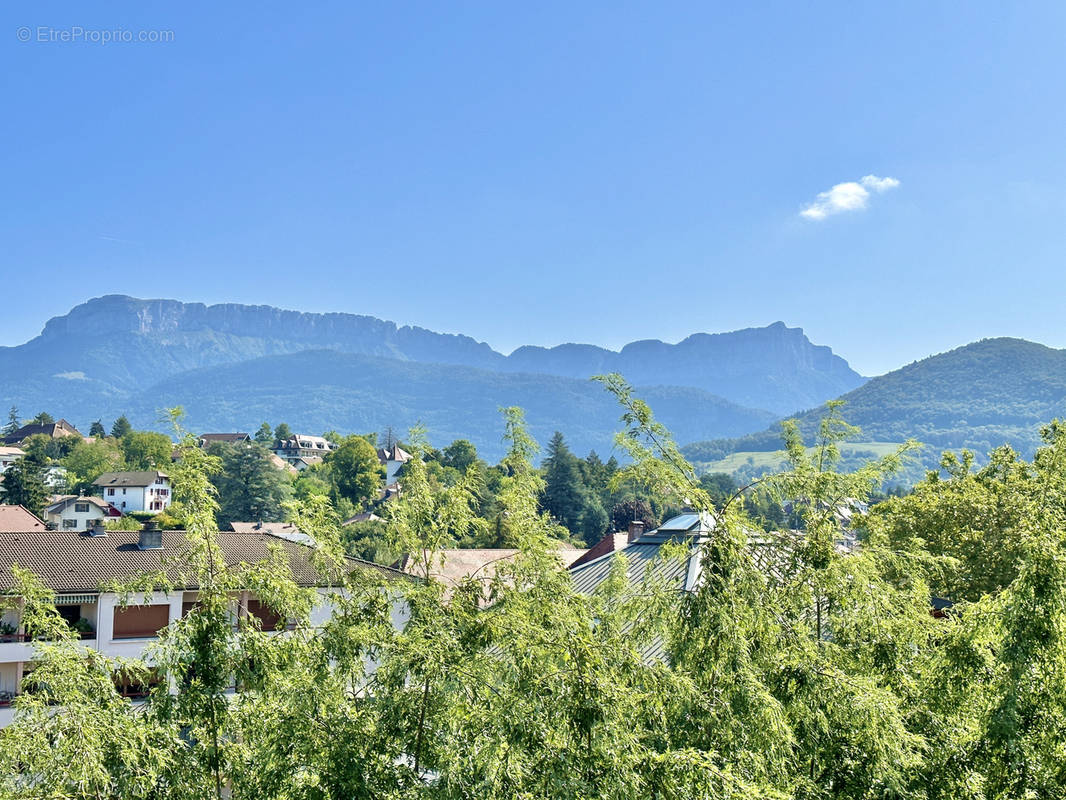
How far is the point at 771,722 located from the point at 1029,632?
6.71ft

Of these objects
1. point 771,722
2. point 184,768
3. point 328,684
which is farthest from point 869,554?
point 184,768

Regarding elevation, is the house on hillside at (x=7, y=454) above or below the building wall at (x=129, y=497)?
above

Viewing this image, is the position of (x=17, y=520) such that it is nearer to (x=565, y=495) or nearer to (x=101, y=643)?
(x=101, y=643)

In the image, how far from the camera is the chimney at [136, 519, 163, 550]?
75.0ft

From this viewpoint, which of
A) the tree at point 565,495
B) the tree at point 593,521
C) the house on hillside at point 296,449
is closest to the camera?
the tree at point 593,521

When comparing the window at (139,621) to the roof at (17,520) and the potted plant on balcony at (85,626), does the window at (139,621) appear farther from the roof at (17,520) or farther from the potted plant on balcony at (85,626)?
the roof at (17,520)

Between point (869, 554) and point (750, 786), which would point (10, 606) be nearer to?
point (750, 786)

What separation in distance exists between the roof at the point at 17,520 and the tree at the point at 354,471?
46.9 metres

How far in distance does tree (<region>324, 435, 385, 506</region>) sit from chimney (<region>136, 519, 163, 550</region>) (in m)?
67.5

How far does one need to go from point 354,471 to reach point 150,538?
233ft

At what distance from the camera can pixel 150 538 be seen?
76.3ft

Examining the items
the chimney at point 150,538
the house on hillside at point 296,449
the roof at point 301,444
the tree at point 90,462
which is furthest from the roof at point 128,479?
the chimney at point 150,538

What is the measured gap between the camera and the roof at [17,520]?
136 ft

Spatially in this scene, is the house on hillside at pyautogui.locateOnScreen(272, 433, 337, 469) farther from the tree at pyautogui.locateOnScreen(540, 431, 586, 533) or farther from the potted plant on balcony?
the potted plant on balcony
